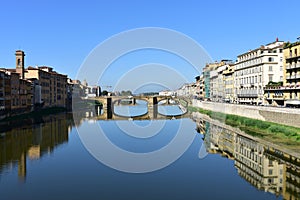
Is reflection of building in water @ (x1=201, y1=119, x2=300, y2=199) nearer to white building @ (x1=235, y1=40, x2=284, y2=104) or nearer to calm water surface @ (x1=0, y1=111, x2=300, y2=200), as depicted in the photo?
calm water surface @ (x1=0, y1=111, x2=300, y2=200)

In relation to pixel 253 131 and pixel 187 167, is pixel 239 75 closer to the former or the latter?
pixel 253 131

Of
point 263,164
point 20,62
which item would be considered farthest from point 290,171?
point 20,62

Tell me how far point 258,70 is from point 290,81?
27.1ft

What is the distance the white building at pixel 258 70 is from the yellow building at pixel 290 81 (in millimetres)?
4283

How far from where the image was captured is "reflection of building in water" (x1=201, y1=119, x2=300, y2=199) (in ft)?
46.8

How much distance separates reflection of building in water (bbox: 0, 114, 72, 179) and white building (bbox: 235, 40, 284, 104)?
26.3 metres

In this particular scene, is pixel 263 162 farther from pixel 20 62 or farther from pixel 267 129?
pixel 20 62

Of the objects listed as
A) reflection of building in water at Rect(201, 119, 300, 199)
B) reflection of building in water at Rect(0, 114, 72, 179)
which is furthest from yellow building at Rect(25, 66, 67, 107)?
reflection of building in water at Rect(201, 119, 300, 199)

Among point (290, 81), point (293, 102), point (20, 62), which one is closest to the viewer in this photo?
point (293, 102)

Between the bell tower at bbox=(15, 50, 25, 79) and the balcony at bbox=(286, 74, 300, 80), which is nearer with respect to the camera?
the balcony at bbox=(286, 74, 300, 80)

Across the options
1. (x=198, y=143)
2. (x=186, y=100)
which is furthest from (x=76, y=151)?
(x=186, y=100)

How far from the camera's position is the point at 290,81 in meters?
35.1

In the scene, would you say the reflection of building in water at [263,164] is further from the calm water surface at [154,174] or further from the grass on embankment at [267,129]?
the grass on embankment at [267,129]

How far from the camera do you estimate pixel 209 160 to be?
19.7m
